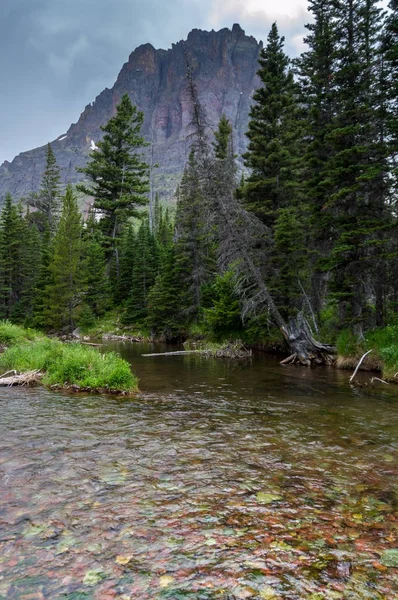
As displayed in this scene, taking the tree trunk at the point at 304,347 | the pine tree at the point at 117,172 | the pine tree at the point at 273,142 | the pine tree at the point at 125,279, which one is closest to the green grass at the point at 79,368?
the tree trunk at the point at 304,347

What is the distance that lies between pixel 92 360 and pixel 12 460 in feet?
21.6

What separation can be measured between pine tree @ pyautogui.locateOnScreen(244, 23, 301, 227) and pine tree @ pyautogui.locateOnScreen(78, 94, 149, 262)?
2685 centimetres

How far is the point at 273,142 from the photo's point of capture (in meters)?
22.1

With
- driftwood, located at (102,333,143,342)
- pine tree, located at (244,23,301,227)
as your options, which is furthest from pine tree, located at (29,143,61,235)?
pine tree, located at (244,23,301,227)

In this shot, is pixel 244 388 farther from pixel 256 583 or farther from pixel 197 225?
pixel 197 225

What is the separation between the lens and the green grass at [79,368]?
11672 millimetres

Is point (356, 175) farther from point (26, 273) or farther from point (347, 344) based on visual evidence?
point (26, 273)

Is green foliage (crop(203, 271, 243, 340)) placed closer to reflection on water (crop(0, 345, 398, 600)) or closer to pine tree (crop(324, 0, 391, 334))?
pine tree (crop(324, 0, 391, 334))

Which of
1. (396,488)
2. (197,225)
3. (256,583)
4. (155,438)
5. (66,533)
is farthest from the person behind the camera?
(197,225)

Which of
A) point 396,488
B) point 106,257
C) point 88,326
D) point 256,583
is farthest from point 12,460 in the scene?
point 106,257

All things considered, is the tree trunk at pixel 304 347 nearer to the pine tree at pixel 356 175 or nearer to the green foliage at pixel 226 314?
the pine tree at pixel 356 175

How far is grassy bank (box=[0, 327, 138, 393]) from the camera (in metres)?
11.7

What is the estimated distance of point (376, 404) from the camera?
1013 centimetres

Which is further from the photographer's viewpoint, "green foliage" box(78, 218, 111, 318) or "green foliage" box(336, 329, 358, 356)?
"green foliage" box(78, 218, 111, 318)
